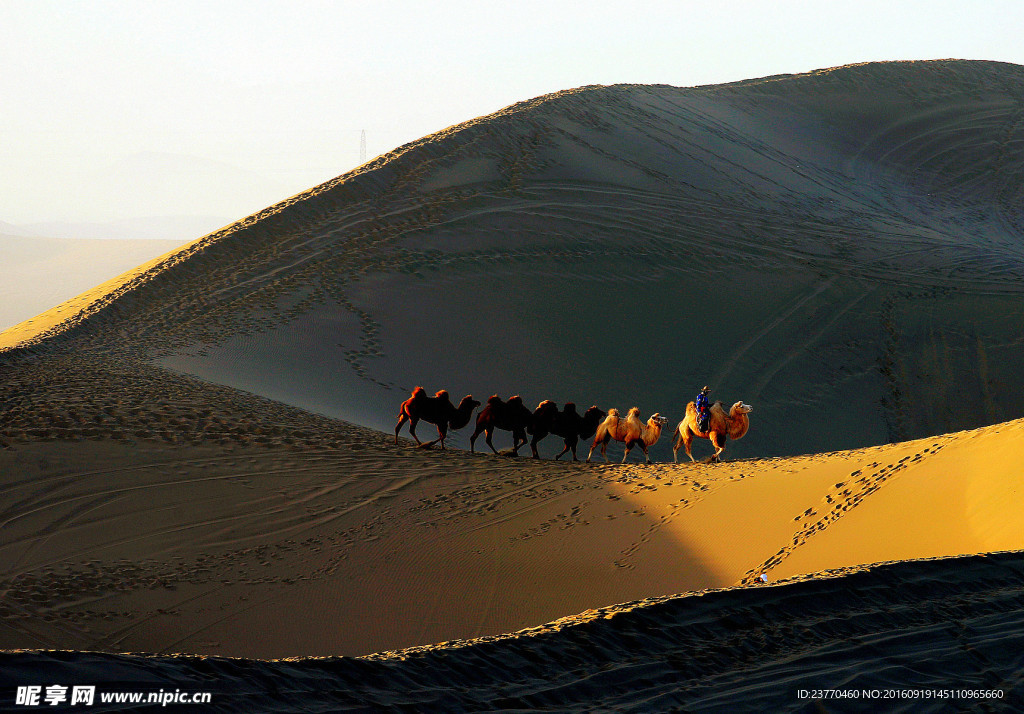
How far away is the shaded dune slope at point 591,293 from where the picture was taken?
21.4 meters

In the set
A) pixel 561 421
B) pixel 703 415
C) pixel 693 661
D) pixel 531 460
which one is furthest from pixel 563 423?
pixel 693 661

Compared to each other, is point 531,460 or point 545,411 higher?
point 545,411

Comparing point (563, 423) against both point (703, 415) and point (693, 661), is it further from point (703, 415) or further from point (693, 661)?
point (693, 661)

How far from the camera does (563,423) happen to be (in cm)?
1535

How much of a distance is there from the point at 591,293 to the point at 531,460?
1248 cm

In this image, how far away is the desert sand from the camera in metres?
6.32

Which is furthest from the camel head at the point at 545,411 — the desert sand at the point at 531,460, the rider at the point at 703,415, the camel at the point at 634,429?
the rider at the point at 703,415

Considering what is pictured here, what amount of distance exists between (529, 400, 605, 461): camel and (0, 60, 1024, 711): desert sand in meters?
1.91

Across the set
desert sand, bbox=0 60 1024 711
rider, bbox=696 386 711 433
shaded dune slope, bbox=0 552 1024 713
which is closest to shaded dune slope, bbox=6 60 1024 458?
desert sand, bbox=0 60 1024 711

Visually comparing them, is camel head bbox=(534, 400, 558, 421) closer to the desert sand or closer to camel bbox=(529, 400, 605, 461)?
camel bbox=(529, 400, 605, 461)

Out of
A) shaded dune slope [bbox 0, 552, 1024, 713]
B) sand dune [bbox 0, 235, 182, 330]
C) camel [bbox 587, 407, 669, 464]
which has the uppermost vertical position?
sand dune [bbox 0, 235, 182, 330]

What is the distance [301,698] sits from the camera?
5.30 m

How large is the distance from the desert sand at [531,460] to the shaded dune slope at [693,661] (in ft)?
0.09

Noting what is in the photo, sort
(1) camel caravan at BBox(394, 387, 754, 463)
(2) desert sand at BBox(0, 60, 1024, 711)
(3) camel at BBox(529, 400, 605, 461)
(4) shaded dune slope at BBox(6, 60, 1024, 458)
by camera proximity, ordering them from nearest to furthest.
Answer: (2) desert sand at BBox(0, 60, 1024, 711), (1) camel caravan at BBox(394, 387, 754, 463), (3) camel at BBox(529, 400, 605, 461), (4) shaded dune slope at BBox(6, 60, 1024, 458)
